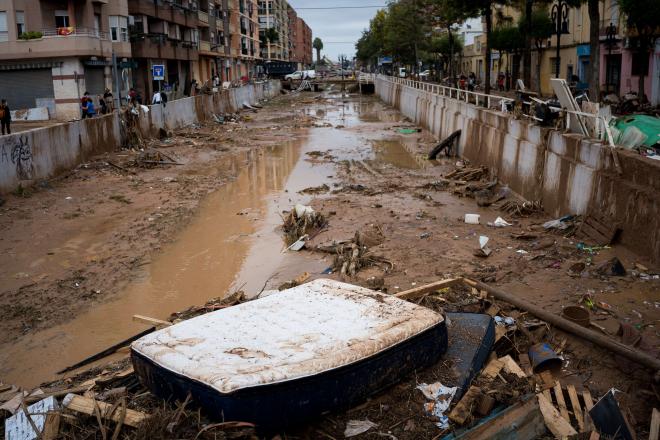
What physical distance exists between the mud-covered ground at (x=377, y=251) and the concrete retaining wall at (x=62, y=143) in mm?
493

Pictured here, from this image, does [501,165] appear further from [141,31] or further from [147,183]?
[141,31]

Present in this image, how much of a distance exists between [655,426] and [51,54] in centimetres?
3649

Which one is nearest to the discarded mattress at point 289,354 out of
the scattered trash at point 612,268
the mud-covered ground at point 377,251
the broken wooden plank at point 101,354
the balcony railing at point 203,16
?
the mud-covered ground at point 377,251

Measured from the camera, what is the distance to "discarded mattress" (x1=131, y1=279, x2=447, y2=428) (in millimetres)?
4273

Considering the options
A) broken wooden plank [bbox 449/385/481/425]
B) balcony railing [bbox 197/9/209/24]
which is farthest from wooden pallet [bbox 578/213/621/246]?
balcony railing [bbox 197/9/209/24]

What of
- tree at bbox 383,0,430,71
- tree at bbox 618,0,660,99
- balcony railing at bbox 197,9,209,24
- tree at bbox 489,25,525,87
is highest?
balcony railing at bbox 197,9,209,24

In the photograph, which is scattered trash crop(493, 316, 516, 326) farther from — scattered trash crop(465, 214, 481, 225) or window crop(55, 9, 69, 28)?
window crop(55, 9, 69, 28)

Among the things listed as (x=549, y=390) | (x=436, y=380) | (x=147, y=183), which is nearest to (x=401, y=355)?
(x=436, y=380)

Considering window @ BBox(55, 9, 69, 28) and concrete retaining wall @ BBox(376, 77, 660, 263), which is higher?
window @ BBox(55, 9, 69, 28)

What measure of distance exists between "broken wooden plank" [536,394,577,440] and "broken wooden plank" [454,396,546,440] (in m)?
0.09

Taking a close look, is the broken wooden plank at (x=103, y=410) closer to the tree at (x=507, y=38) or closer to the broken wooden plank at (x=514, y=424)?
the broken wooden plank at (x=514, y=424)

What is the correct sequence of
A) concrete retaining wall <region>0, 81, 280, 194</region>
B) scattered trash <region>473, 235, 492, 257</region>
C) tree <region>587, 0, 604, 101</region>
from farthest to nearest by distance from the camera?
tree <region>587, 0, 604, 101</region> < concrete retaining wall <region>0, 81, 280, 194</region> < scattered trash <region>473, 235, 492, 257</region>

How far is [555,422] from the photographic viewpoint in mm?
5191

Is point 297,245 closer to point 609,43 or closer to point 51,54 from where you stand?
point 609,43
